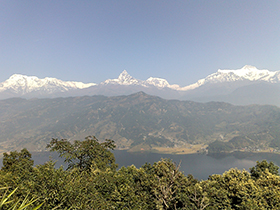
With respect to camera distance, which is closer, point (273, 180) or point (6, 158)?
point (273, 180)

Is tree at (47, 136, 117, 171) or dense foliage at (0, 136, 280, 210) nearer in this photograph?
dense foliage at (0, 136, 280, 210)

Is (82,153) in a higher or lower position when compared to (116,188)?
higher

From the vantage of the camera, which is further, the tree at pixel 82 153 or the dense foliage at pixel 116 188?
the tree at pixel 82 153

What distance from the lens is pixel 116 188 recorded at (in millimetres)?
38625

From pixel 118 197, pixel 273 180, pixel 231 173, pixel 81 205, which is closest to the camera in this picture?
pixel 81 205

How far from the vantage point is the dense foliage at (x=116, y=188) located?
25125 millimetres

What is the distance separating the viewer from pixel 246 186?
42.6m

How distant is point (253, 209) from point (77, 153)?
173 ft

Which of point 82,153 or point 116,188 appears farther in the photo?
point 82,153

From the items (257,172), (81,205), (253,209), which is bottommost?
(257,172)

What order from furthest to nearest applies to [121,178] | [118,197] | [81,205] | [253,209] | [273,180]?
[273,180]
[121,178]
[118,197]
[253,209]
[81,205]

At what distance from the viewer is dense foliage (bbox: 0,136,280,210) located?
82.4ft

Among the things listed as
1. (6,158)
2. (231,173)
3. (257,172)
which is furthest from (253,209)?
(6,158)

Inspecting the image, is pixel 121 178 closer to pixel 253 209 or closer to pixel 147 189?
pixel 147 189
